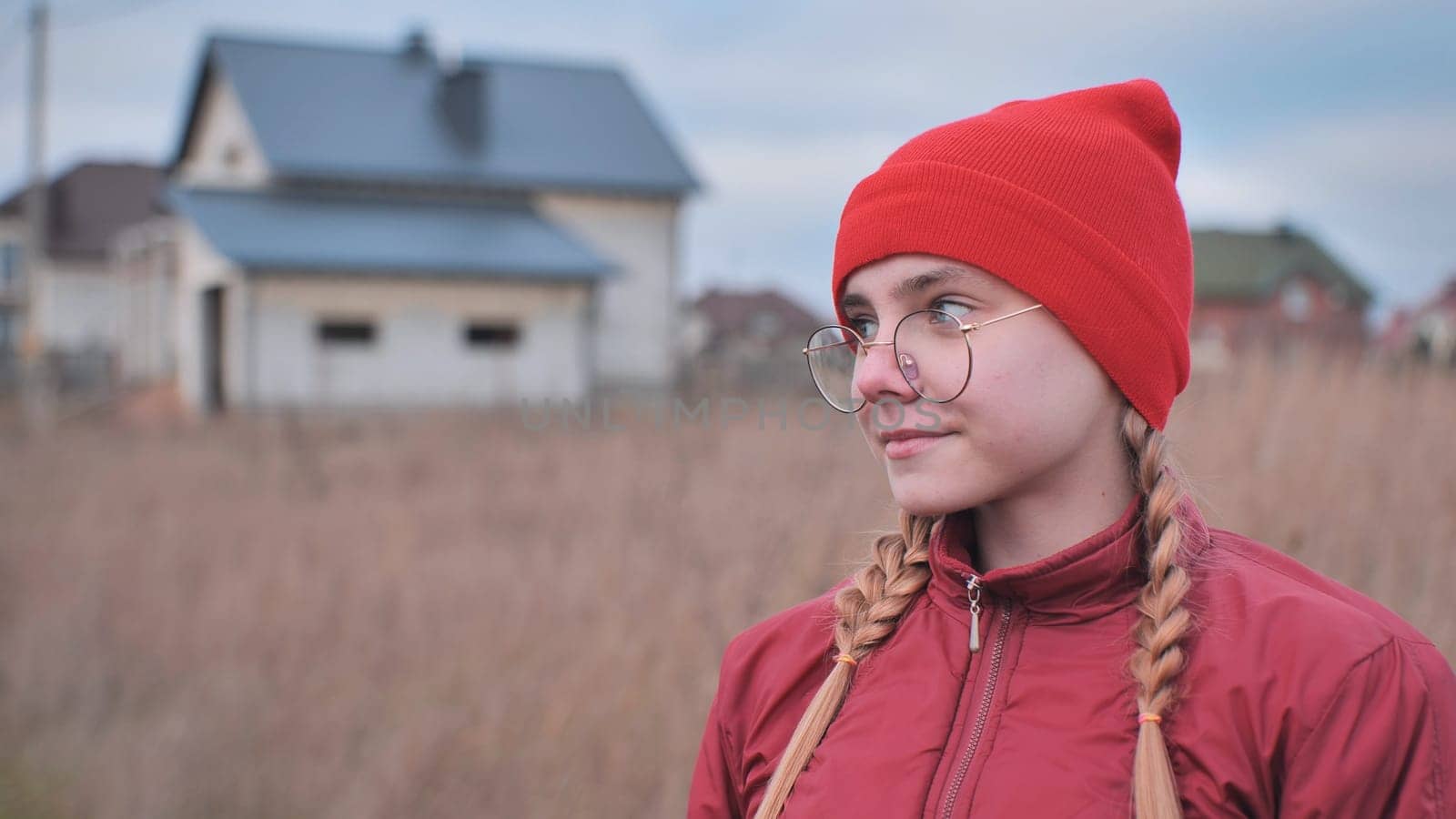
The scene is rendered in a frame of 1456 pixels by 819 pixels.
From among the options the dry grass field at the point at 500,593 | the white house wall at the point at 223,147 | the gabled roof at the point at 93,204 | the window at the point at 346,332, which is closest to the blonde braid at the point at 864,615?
the dry grass field at the point at 500,593

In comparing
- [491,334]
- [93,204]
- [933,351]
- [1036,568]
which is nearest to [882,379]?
[933,351]

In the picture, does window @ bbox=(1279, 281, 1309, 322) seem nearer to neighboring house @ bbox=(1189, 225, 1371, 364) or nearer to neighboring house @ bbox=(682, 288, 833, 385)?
neighboring house @ bbox=(1189, 225, 1371, 364)

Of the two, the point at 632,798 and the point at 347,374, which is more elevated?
the point at 347,374

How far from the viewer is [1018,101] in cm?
179

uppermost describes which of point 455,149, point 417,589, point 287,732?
point 455,149

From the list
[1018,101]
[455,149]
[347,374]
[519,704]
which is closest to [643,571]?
[519,704]

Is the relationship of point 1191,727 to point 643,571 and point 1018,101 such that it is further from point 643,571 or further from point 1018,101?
point 643,571

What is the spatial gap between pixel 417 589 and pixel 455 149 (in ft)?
48.3

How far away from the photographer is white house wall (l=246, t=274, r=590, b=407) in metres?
18.2

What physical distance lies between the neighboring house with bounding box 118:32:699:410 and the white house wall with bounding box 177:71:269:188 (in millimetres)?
65

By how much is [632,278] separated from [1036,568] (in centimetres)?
2106

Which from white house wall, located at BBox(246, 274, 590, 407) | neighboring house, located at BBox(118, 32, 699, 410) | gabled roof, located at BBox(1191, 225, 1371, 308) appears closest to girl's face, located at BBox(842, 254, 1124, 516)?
neighboring house, located at BBox(118, 32, 699, 410)

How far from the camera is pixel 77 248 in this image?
116ft

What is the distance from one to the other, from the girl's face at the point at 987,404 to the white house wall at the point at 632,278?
66.1ft
